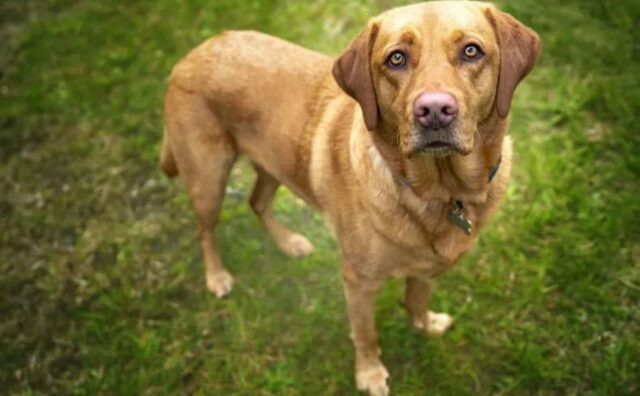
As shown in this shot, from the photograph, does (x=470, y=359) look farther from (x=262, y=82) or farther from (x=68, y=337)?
(x=68, y=337)

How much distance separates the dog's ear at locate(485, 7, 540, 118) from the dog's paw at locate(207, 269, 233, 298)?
83.7 inches

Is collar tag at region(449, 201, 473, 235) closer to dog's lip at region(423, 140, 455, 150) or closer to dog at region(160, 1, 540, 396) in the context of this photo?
dog at region(160, 1, 540, 396)

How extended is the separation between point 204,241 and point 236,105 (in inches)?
42.1

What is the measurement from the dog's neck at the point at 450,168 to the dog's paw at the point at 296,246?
4.87ft

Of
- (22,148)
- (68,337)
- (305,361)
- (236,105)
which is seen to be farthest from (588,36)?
(22,148)

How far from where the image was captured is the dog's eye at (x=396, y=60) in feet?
7.67

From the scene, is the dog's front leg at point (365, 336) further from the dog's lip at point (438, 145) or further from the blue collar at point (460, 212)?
the dog's lip at point (438, 145)

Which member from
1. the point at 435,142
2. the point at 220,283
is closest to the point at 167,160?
the point at 220,283

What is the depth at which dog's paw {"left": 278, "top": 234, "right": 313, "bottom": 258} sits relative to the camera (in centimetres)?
394

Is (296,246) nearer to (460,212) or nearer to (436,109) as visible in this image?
(460,212)

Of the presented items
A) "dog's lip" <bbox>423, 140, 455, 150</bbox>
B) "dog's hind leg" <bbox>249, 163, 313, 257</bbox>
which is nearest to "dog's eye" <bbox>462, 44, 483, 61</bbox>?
"dog's lip" <bbox>423, 140, 455, 150</bbox>

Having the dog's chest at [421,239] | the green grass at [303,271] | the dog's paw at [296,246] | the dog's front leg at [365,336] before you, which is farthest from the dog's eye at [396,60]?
the dog's paw at [296,246]

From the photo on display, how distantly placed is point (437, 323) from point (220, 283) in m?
1.35

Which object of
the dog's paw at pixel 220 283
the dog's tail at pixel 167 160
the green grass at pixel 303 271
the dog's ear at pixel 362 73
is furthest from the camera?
the dog's paw at pixel 220 283
